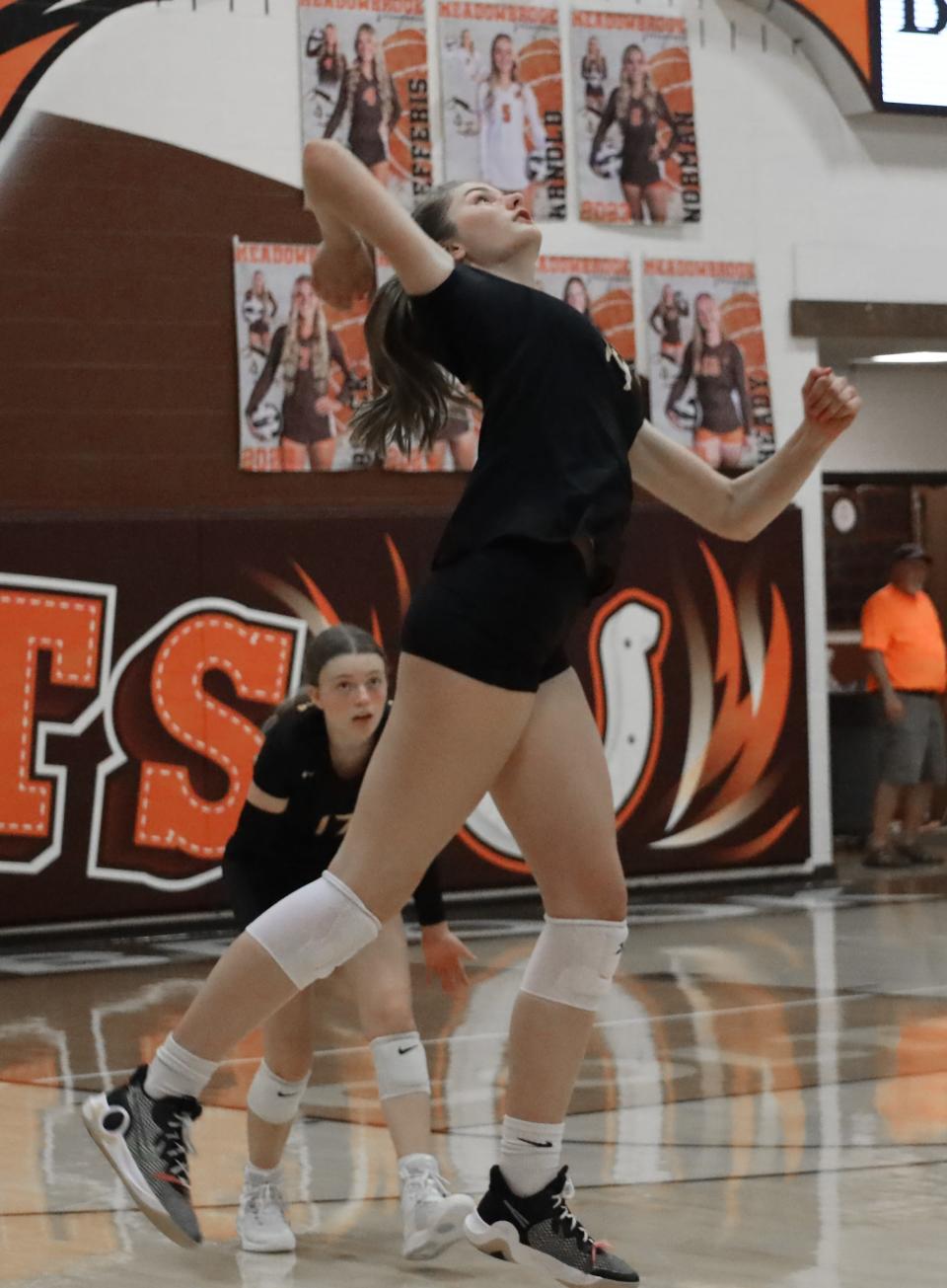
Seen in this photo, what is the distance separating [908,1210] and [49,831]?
269 inches

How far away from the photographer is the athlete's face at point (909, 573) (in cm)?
1440

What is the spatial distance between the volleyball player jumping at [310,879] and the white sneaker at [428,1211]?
26 millimetres

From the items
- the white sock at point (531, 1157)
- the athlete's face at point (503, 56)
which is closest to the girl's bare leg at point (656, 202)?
the athlete's face at point (503, 56)

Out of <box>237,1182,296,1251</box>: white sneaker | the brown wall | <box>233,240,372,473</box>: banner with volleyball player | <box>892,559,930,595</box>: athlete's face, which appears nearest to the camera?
<box>237,1182,296,1251</box>: white sneaker

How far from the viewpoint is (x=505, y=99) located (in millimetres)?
12602

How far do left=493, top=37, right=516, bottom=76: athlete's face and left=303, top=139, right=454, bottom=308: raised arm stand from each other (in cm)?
883

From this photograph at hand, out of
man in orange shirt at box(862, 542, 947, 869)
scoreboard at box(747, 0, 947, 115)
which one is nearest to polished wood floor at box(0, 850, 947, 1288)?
man in orange shirt at box(862, 542, 947, 869)

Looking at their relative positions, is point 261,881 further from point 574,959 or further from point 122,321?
point 122,321

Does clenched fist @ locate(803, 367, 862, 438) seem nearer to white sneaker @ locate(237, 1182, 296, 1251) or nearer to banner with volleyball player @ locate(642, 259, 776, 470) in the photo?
white sneaker @ locate(237, 1182, 296, 1251)

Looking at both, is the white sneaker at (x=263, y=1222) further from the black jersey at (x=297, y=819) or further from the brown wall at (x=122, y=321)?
the brown wall at (x=122, y=321)

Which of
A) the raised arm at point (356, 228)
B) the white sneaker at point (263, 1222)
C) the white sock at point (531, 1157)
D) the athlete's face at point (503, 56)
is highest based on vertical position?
the athlete's face at point (503, 56)

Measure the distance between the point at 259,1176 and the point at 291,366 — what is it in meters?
7.43

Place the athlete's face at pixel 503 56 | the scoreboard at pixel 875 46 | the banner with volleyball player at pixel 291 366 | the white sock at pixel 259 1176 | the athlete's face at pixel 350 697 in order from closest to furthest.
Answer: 1. the white sock at pixel 259 1176
2. the athlete's face at pixel 350 697
3. the banner with volleyball player at pixel 291 366
4. the athlete's face at pixel 503 56
5. the scoreboard at pixel 875 46

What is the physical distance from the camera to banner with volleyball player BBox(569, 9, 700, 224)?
1284 cm
